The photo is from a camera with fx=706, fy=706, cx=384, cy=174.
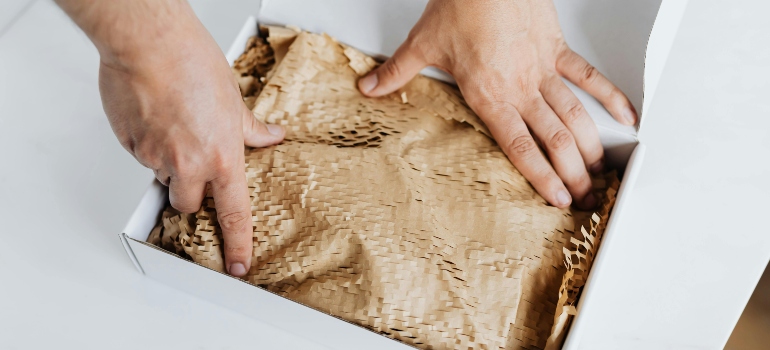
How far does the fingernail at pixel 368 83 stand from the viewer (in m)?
0.76

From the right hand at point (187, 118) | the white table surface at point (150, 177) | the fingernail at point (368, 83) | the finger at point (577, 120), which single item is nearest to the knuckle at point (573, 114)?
the finger at point (577, 120)

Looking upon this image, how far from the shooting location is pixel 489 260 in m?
0.64

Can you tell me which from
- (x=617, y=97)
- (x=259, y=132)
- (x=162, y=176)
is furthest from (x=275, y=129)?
(x=617, y=97)

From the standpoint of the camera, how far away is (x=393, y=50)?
2.57 ft

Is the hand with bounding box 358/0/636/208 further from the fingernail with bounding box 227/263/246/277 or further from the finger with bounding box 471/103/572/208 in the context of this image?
the fingernail with bounding box 227/263/246/277

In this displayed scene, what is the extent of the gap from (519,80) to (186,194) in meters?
0.36

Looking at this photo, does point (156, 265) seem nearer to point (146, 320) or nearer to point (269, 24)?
point (146, 320)

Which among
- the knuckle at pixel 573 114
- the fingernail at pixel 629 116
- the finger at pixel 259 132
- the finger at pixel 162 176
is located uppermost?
the fingernail at pixel 629 116

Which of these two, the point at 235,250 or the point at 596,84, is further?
the point at 596,84

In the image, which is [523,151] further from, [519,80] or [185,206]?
[185,206]

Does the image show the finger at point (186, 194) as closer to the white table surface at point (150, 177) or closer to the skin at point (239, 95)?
the skin at point (239, 95)

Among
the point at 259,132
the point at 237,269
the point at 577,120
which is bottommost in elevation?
the point at 237,269

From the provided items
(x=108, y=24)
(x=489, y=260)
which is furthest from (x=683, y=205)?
(x=108, y=24)

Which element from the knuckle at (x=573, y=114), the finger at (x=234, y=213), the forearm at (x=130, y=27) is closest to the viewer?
the forearm at (x=130, y=27)
